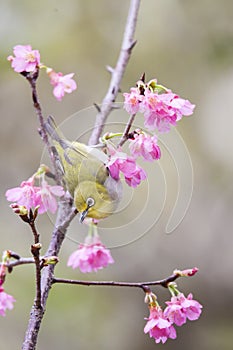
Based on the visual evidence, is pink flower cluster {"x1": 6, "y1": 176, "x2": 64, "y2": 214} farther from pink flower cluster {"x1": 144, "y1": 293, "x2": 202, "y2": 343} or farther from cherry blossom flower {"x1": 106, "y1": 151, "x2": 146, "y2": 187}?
pink flower cluster {"x1": 144, "y1": 293, "x2": 202, "y2": 343}

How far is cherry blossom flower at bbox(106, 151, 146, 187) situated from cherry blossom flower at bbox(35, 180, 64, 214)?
6.1 inches

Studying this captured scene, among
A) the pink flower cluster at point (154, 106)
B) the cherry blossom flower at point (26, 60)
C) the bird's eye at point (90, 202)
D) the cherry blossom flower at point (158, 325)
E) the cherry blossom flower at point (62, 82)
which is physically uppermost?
the cherry blossom flower at point (62, 82)

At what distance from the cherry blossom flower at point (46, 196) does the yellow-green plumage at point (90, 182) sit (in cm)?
3

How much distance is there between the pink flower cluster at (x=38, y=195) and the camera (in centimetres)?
94

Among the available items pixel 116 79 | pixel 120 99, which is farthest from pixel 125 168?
pixel 120 99

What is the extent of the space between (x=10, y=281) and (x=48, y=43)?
1440mm

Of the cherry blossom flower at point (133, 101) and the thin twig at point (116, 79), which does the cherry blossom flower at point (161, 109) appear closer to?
the cherry blossom flower at point (133, 101)

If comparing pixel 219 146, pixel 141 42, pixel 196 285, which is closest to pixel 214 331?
pixel 196 285

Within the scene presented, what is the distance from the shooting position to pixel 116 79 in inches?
52.1

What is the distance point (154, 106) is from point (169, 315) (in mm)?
353

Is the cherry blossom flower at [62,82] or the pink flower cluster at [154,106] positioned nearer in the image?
the pink flower cluster at [154,106]

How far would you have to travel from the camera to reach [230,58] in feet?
10.1

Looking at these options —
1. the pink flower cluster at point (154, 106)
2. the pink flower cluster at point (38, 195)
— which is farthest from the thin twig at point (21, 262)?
the pink flower cluster at point (154, 106)

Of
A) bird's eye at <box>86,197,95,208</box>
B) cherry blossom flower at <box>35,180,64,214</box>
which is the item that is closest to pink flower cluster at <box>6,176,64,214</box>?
cherry blossom flower at <box>35,180,64,214</box>
